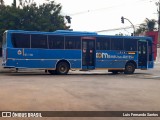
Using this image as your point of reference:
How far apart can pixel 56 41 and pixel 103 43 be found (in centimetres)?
371

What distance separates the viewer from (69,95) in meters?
13.5

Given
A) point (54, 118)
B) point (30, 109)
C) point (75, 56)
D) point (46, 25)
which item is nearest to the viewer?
point (54, 118)

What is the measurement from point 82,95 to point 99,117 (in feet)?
14.2

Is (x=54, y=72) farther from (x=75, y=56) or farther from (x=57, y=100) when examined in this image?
(x=57, y=100)

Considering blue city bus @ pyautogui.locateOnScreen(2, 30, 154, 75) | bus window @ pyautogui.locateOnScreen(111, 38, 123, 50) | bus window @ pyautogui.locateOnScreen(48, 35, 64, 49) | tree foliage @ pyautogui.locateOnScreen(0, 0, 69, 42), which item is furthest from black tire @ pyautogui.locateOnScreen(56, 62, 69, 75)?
tree foliage @ pyautogui.locateOnScreen(0, 0, 69, 42)

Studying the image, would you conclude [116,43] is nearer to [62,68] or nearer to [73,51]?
[73,51]

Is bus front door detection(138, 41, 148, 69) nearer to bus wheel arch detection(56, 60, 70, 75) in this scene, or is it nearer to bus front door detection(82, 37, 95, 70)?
bus front door detection(82, 37, 95, 70)

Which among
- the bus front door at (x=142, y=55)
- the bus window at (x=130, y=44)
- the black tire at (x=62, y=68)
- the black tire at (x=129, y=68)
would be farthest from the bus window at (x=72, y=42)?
the bus front door at (x=142, y=55)

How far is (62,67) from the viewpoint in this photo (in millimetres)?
26375

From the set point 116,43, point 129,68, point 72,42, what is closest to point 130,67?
point 129,68

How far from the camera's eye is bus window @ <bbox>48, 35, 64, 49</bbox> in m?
26.0

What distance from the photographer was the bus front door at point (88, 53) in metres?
27.1

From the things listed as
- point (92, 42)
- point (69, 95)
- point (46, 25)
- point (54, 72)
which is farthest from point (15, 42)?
point (46, 25)

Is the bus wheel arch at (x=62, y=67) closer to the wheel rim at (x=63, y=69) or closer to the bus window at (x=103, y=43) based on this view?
the wheel rim at (x=63, y=69)
